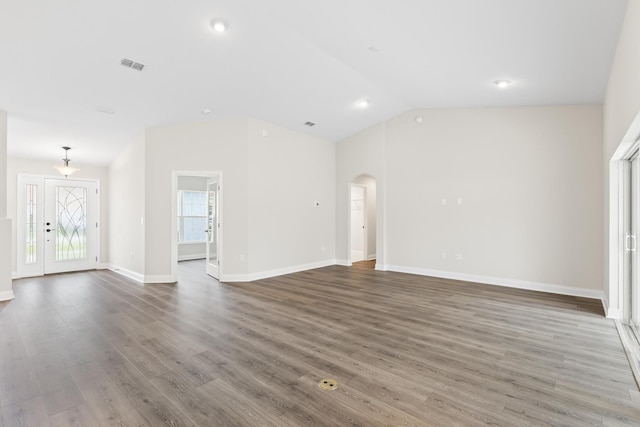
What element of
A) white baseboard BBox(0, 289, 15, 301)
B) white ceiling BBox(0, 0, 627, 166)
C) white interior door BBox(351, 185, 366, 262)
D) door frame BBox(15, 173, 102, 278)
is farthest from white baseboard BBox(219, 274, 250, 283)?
door frame BBox(15, 173, 102, 278)

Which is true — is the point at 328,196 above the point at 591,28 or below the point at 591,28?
below

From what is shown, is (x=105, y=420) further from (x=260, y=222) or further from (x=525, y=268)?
(x=525, y=268)

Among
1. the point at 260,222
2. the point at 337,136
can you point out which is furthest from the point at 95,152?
the point at 337,136

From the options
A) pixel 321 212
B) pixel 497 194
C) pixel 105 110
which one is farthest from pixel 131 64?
pixel 497 194

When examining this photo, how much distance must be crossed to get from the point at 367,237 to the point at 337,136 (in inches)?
117

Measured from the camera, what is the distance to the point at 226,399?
2211 millimetres

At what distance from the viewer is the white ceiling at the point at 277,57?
3.12 metres

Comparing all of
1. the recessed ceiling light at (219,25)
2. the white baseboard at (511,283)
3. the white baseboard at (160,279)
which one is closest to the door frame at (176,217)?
the white baseboard at (160,279)

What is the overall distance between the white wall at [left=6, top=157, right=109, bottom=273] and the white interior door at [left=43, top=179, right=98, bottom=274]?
0.15 m

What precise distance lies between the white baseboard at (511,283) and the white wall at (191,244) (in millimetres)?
5734

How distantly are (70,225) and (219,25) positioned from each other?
257 inches

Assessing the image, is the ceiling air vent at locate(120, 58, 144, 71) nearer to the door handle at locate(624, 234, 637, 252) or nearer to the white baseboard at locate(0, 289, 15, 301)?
the white baseboard at locate(0, 289, 15, 301)

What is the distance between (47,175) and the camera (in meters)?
7.01

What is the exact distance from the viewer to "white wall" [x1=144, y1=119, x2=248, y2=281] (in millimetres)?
5906
